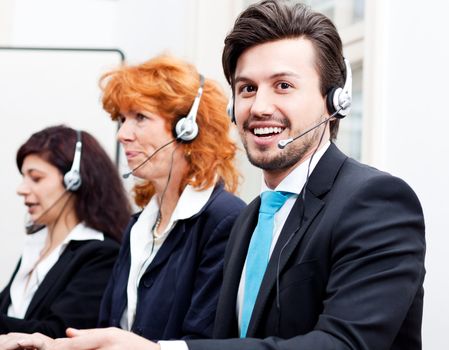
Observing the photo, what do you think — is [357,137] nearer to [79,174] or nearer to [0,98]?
[79,174]

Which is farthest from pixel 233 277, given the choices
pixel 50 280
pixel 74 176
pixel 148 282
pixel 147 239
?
pixel 74 176

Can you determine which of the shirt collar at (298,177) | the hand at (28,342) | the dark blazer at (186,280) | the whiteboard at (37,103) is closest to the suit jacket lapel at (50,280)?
the dark blazer at (186,280)

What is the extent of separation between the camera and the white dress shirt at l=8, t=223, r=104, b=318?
2740 millimetres

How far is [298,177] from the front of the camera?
1604mm

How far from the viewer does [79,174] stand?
2863mm

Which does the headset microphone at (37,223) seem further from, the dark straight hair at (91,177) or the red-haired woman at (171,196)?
the red-haired woman at (171,196)

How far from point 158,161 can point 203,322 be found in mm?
563

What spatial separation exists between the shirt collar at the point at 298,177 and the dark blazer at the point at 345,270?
0.03 m

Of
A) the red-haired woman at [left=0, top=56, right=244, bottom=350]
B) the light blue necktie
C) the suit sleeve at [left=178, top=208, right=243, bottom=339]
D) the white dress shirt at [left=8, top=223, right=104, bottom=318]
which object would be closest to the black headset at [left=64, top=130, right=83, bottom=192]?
the white dress shirt at [left=8, top=223, right=104, bottom=318]

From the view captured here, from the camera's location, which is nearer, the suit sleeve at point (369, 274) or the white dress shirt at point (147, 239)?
the suit sleeve at point (369, 274)

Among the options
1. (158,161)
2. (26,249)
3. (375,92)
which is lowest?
(26,249)

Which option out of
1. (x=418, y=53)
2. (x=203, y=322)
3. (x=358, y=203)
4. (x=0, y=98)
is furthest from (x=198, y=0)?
(x=358, y=203)

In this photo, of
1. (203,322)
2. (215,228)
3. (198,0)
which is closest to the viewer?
(203,322)

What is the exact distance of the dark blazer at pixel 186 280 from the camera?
2092 mm
